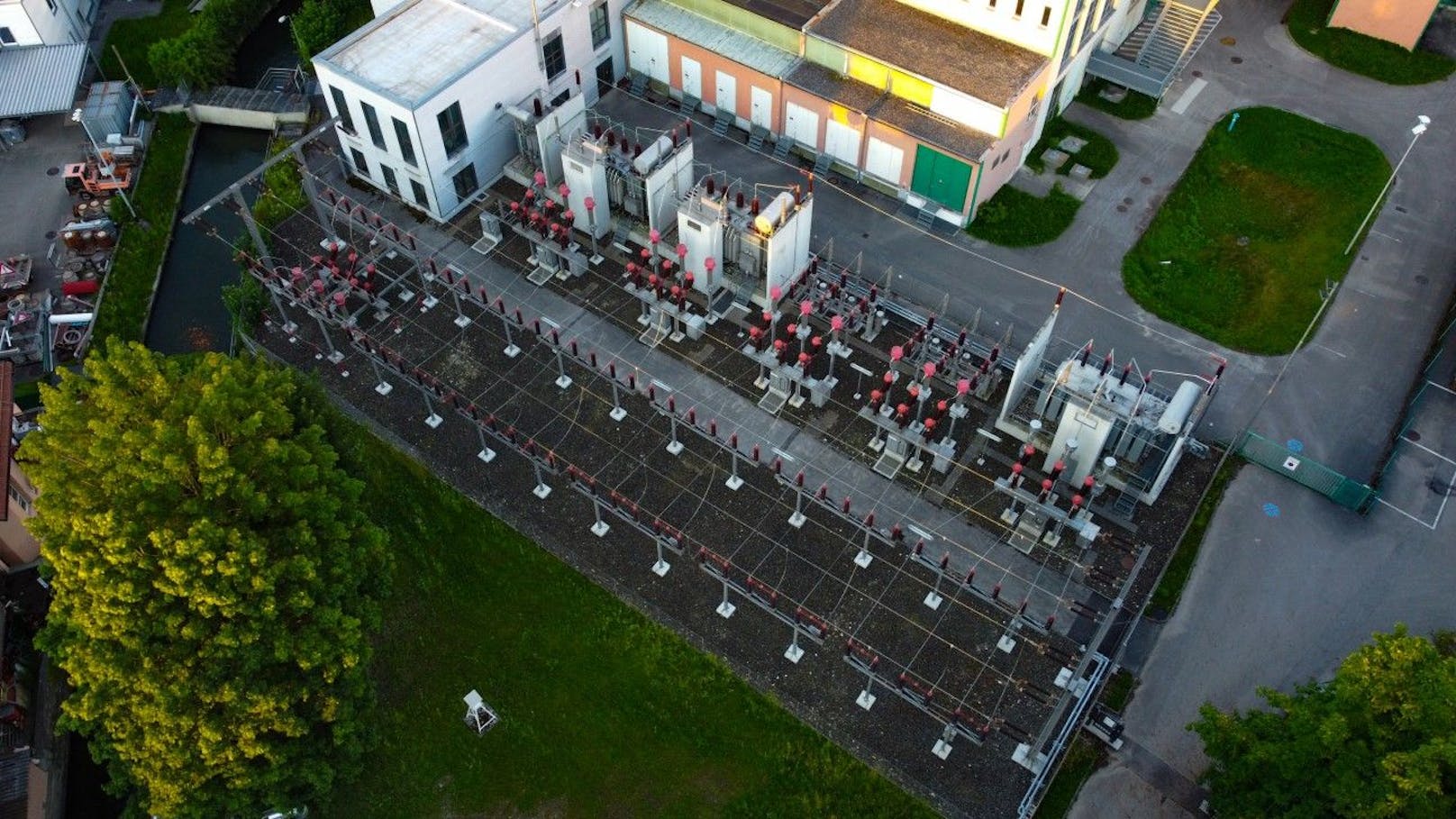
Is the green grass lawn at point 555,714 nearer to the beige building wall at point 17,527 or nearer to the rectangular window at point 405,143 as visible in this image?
the beige building wall at point 17,527

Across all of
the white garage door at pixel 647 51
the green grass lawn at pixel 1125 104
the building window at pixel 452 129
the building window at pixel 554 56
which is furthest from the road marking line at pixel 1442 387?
the building window at pixel 452 129

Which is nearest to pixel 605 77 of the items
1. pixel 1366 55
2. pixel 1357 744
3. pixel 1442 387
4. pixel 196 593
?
pixel 196 593

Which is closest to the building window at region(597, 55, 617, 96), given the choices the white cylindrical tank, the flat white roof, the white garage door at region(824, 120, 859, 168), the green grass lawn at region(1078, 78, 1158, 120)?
the flat white roof

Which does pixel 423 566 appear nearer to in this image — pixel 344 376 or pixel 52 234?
pixel 344 376

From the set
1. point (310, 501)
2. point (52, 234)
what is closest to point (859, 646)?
point (310, 501)

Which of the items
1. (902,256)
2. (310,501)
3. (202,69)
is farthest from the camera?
(202,69)

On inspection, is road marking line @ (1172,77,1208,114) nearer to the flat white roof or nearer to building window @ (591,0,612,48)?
building window @ (591,0,612,48)
